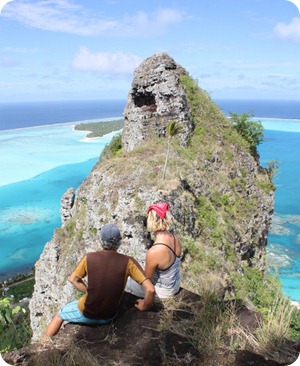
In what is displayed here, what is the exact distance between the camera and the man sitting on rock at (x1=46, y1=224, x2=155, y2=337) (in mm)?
5453

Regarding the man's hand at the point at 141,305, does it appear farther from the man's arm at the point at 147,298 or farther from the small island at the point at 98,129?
the small island at the point at 98,129

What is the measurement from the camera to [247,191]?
81.0 feet

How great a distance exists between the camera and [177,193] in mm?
16781

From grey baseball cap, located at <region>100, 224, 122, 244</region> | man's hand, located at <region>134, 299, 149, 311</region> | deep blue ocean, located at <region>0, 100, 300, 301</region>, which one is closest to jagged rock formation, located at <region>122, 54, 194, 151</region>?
deep blue ocean, located at <region>0, 100, 300, 301</region>

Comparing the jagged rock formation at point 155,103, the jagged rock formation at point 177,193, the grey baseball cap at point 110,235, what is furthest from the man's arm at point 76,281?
the jagged rock formation at point 155,103

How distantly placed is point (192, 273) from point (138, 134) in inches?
551

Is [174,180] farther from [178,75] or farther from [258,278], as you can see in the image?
[178,75]

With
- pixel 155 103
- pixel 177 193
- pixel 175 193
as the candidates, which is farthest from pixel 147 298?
pixel 155 103

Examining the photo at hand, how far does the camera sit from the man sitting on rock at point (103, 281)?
5.45 m

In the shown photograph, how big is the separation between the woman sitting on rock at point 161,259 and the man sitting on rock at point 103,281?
0.65 m

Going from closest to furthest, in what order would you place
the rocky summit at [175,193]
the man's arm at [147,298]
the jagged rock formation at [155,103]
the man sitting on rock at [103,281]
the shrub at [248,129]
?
the man sitting on rock at [103,281] < the man's arm at [147,298] < the rocky summit at [175,193] < the jagged rock formation at [155,103] < the shrub at [248,129]

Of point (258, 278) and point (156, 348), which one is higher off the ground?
point (156, 348)

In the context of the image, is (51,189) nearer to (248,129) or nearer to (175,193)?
(248,129)

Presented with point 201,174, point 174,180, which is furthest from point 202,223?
point 201,174
